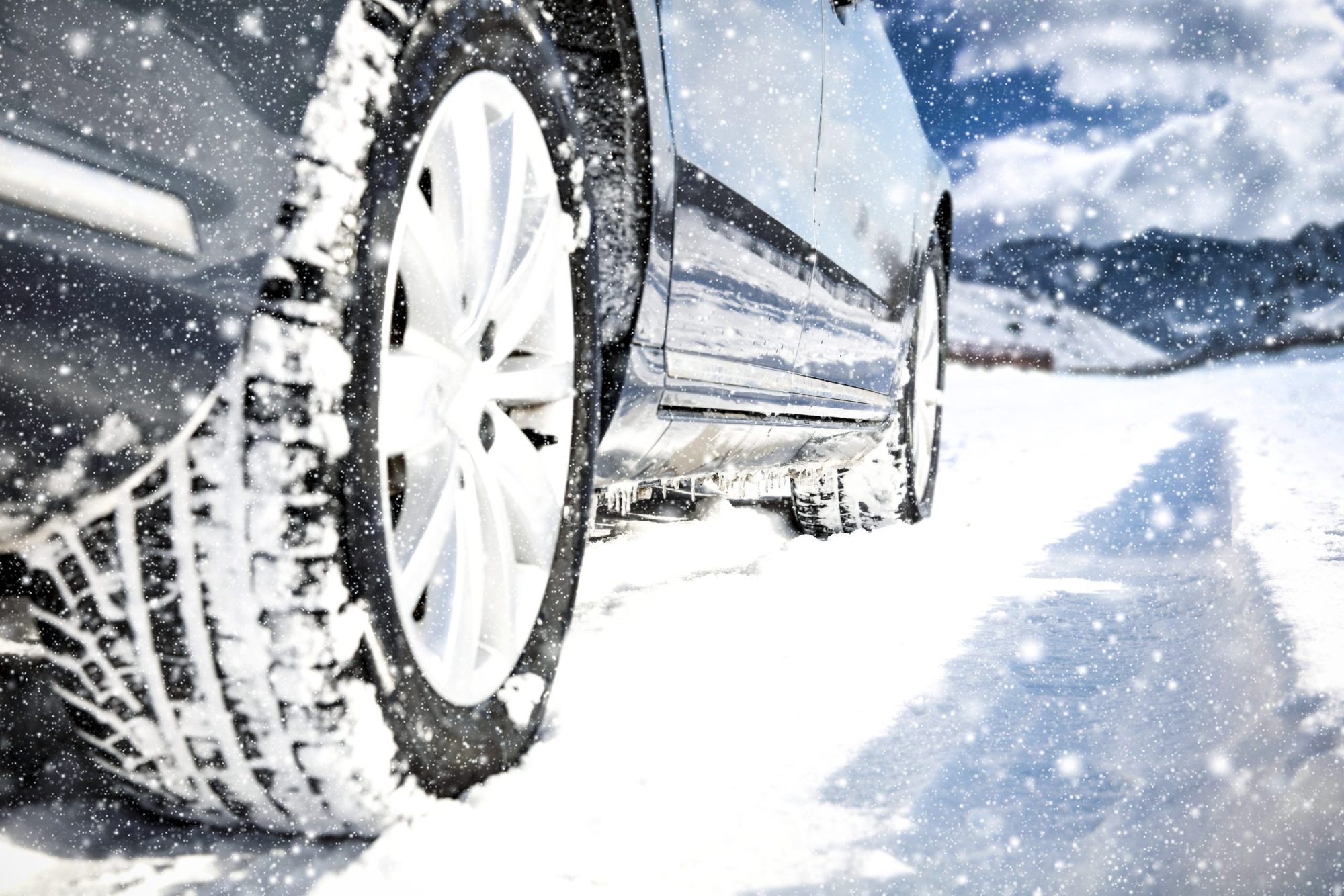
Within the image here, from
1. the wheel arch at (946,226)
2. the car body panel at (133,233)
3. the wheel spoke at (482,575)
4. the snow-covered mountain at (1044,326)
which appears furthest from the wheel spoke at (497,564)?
the snow-covered mountain at (1044,326)

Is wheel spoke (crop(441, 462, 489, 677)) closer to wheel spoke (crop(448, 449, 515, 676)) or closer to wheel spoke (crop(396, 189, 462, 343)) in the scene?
wheel spoke (crop(448, 449, 515, 676))

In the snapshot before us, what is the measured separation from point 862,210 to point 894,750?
1.68 m

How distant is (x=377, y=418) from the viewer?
997mm

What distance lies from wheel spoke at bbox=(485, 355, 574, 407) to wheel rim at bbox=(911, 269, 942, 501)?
102 inches

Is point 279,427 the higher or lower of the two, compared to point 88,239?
lower

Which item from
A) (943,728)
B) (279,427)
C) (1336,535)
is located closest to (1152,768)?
(943,728)

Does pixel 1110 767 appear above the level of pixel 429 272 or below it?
below

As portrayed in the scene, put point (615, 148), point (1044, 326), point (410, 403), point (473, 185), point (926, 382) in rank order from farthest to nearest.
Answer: point (1044, 326)
point (926, 382)
point (615, 148)
point (473, 185)
point (410, 403)

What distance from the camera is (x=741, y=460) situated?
2406mm

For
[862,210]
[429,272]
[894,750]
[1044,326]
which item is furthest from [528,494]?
[1044,326]

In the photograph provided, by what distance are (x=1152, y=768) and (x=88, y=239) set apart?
4.72 ft

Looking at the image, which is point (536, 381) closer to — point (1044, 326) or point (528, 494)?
point (528, 494)

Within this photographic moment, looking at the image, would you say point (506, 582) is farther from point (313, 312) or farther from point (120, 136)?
point (120, 136)

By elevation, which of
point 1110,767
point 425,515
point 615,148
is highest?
point 615,148
